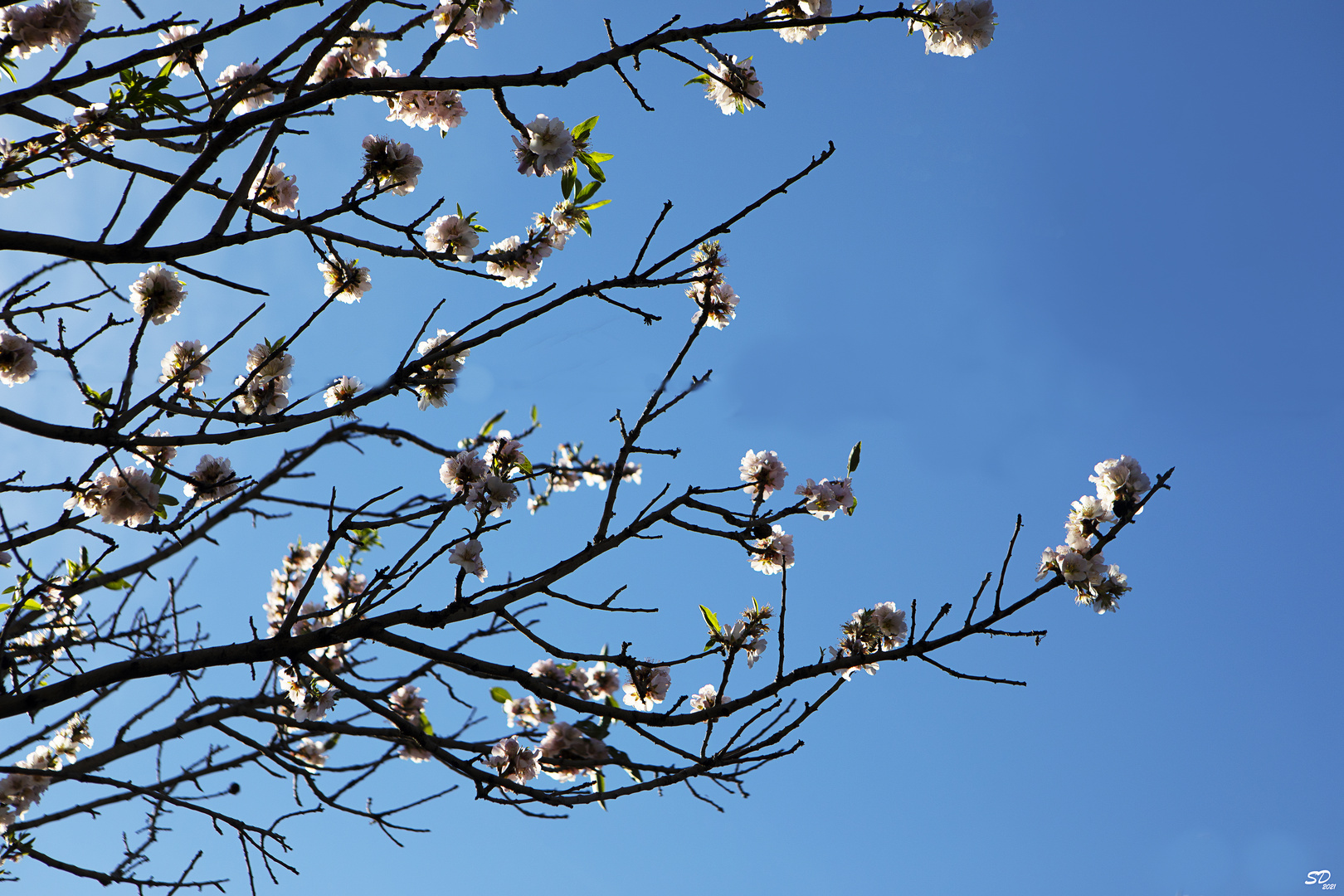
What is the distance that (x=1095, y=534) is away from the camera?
3436 mm

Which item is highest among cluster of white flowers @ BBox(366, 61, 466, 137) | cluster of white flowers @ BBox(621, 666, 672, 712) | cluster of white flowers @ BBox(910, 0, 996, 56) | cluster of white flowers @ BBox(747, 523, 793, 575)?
cluster of white flowers @ BBox(366, 61, 466, 137)

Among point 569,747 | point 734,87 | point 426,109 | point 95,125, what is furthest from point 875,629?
point 95,125

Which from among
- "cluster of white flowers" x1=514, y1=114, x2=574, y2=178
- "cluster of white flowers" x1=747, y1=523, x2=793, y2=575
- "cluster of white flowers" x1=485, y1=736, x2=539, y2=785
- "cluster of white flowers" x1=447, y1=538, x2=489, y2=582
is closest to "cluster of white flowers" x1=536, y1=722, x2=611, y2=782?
"cluster of white flowers" x1=485, y1=736, x2=539, y2=785

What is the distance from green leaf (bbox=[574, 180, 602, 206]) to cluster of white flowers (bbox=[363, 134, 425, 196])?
2.65 feet

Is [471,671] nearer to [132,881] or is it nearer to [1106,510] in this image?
[132,881]

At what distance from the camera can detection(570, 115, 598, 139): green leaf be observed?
348 centimetres

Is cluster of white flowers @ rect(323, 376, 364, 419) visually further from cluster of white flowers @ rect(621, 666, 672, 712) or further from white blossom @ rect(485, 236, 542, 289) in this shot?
cluster of white flowers @ rect(621, 666, 672, 712)

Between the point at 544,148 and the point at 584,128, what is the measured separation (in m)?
0.23

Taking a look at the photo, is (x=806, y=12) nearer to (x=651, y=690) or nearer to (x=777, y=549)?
(x=777, y=549)

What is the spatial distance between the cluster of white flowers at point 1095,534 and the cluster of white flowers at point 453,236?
10.1ft

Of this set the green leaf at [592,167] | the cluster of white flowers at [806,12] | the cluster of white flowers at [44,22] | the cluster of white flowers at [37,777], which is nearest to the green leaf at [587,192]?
the green leaf at [592,167]

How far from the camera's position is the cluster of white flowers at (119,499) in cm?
313

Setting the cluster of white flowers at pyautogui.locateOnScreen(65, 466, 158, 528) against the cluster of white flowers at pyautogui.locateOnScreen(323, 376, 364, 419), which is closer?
the cluster of white flowers at pyautogui.locateOnScreen(65, 466, 158, 528)

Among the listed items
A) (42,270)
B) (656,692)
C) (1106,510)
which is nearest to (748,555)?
(656,692)
